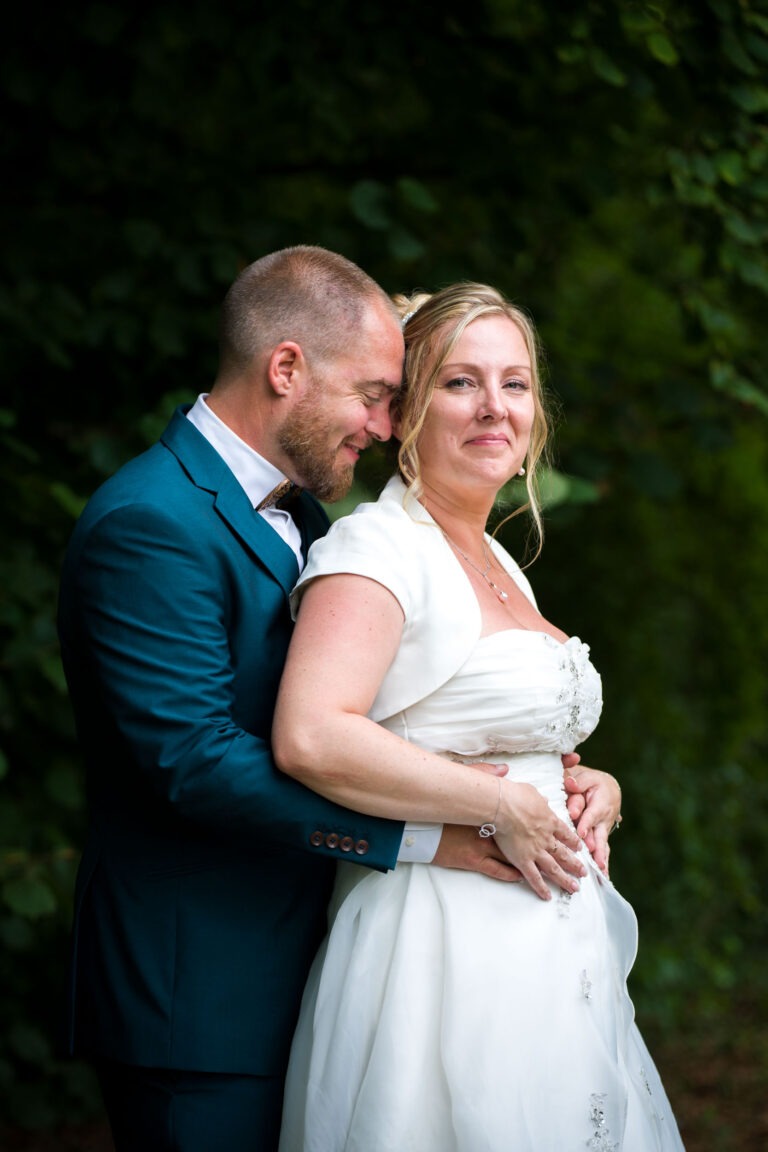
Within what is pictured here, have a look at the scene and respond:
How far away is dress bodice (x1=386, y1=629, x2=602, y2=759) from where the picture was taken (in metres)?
2.32

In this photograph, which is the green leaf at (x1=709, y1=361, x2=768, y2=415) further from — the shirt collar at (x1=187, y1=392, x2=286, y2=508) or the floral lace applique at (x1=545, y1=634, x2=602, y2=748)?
the shirt collar at (x1=187, y1=392, x2=286, y2=508)

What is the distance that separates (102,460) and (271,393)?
1.24 meters

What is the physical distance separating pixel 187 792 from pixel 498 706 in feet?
1.94

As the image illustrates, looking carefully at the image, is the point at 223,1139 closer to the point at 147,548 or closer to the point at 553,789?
the point at 553,789

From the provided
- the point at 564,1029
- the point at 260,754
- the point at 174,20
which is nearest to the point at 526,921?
the point at 564,1029

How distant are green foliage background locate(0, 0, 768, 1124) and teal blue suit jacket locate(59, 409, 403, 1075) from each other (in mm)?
757

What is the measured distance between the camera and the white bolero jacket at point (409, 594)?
2275mm

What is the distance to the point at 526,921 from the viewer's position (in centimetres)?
230

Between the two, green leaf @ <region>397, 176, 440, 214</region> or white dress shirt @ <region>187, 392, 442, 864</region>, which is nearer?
white dress shirt @ <region>187, 392, 442, 864</region>

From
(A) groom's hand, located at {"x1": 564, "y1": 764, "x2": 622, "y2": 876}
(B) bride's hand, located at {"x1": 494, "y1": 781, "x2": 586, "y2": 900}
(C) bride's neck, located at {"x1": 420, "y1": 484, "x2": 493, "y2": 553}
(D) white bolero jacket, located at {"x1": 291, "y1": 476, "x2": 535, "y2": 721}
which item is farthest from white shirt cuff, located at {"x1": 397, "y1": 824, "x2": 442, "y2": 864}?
(C) bride's neck, located at {"x1": 420, "y1": 484, "x2": 493, "y2": 553}

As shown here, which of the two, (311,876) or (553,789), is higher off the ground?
(553,789)

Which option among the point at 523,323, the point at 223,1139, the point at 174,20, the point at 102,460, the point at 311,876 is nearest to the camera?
the point at 223,1139

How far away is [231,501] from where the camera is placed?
2.30 m

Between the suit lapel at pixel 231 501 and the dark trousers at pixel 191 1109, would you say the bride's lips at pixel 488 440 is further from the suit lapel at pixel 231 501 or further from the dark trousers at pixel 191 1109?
the dark trousers at pixel 191 1109
